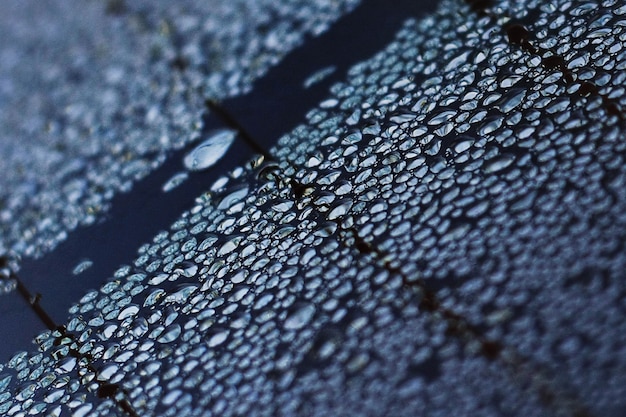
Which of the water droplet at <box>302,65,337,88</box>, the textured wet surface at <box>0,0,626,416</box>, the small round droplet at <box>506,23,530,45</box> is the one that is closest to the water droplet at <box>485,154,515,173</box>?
the textured wet surface at <box>0,0,626,416</box>

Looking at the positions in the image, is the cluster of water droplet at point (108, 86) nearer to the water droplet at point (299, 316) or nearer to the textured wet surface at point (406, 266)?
the textured wet surface at point (406, 266)

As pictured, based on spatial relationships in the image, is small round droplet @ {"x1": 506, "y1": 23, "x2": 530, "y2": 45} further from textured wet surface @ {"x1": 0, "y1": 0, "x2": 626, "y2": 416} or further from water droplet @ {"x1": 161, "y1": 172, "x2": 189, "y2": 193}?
water droplet @ {"x1": 161, "y1": 172, "x2": 189, "y2": 193}

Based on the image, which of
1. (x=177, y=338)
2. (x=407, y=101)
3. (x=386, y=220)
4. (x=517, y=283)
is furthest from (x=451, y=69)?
(x=177, y=338)

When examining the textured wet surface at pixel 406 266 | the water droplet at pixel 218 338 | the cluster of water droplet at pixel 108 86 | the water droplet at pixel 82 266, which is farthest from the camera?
the cluster of water droplet at pixel 108 86

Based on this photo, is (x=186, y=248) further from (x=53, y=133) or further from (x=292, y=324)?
(x=53, y=133)

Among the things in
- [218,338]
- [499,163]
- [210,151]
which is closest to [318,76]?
[210,151]

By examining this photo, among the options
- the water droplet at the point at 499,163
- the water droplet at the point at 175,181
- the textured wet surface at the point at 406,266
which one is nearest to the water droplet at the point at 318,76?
the textured wet surface at the point at 406,266
